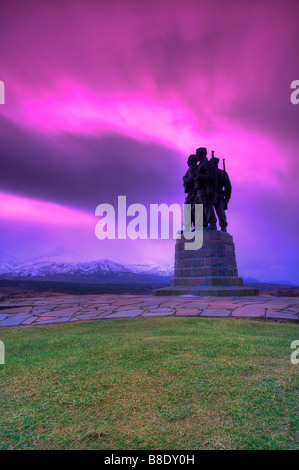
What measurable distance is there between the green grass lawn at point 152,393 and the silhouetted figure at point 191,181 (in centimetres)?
797

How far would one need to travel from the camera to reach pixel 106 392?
141 cm

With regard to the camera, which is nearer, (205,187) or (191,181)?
(205,187)

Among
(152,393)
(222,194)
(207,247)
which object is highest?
(222,194)

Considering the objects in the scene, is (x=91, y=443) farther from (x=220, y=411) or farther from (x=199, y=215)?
(x=199, y=215)

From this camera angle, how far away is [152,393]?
54.4 inches

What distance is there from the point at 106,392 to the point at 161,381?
1.13 ft

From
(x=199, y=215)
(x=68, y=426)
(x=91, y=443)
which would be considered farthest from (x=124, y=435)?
(x=199, y=215)

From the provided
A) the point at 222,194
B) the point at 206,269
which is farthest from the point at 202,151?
the point at 206,269

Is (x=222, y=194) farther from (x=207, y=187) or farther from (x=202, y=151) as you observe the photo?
(x=202, y=151)

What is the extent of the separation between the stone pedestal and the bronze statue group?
0.80m

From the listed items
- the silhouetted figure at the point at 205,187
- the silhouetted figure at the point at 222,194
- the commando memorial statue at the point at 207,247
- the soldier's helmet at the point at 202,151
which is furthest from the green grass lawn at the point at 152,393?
the soldier's helmet at the point at 202,151

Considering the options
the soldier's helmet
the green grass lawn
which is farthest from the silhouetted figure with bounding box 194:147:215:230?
the green grass lawn

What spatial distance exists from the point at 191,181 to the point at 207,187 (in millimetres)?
725

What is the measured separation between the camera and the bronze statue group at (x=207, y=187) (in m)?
9.54
